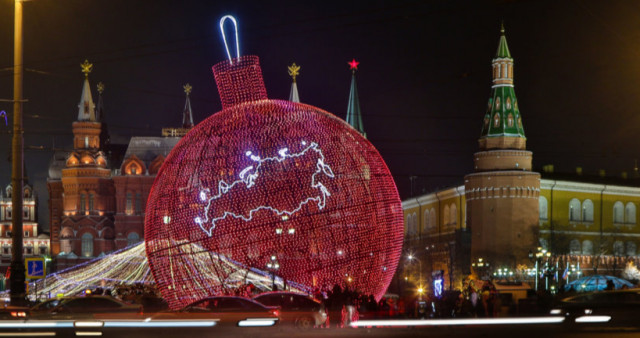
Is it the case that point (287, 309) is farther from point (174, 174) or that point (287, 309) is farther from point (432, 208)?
point (432, 208)

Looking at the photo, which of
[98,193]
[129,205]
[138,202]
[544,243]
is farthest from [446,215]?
[98,193]

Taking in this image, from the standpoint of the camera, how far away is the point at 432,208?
3755 inches

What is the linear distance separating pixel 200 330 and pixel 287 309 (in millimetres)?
6679

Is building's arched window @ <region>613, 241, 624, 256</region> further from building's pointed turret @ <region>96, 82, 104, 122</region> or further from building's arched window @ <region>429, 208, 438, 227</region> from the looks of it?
building's pointed turret @ <region>96, 82, 104, 122</region>

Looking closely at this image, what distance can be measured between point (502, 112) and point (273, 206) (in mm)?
52012

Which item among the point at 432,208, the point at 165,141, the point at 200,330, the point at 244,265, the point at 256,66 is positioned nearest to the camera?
the point at 200,330

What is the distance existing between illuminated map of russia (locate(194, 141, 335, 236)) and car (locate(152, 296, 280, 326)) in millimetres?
4489

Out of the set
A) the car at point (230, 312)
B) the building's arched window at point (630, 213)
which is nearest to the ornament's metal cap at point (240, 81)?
the car at point (230, 312)

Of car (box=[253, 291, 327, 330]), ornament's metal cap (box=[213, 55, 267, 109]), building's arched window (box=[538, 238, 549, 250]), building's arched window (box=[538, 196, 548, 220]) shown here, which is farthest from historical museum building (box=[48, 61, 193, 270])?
car (box=[253, 291, 327, 330])

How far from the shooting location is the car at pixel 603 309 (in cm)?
1897

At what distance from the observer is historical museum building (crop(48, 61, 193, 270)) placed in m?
99.0

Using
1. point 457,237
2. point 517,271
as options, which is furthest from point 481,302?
point 457,237

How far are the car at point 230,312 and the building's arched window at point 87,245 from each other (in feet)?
255

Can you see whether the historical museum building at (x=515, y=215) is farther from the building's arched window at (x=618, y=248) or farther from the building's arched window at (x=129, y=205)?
the building's arched window at (x=129, y=205)
